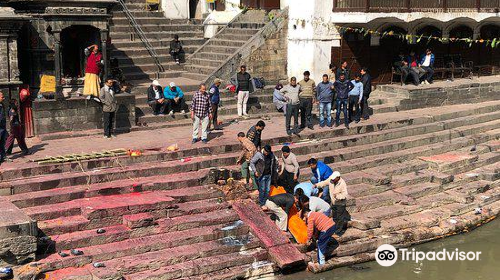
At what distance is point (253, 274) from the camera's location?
12.1 metres

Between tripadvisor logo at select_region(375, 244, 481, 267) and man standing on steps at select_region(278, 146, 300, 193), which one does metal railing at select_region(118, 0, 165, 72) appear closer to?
man standing on steps at select_region(278, 146, 300, 193)

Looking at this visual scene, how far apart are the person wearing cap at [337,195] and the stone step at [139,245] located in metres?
1.81

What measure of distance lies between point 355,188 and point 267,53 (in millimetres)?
7904

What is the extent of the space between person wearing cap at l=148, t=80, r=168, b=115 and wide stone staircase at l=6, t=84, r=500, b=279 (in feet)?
10.9

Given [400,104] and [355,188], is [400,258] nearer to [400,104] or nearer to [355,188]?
[355,188]

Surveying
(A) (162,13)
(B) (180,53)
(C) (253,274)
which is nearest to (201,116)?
(C) (253,274)

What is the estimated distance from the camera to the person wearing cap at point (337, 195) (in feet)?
42.9

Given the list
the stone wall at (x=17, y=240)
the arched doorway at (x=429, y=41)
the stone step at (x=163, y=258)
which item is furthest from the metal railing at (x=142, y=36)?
the stone wall at (x=17, y=240)

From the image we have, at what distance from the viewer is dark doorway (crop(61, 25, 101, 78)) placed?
18.4 m

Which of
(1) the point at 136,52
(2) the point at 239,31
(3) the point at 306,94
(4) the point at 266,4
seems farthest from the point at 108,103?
(4) the point at 266,4

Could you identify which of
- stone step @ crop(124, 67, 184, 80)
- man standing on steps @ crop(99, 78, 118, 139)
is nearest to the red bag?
stone step @ crop(124, 67, 184, 80)

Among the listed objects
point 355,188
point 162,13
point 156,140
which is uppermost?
point 162,13

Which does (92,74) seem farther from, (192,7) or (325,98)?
(192,7)

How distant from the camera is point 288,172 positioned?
46.4 ft
